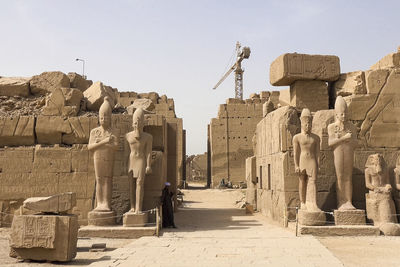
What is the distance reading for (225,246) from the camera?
625cm

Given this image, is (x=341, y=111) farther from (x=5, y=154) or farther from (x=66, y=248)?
(x=5, y=154)

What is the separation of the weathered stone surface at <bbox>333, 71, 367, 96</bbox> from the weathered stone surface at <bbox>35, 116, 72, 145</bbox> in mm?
7148

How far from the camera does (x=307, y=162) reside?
25.6ft

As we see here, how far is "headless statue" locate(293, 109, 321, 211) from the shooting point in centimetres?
775

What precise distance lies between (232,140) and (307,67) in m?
13.8

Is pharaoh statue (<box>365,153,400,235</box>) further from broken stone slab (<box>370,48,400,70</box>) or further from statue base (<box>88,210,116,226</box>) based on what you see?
statue base (<box>88,210,116,226</box>)

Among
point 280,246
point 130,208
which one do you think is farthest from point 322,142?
point 130,208

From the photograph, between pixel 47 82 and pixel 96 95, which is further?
pixel 47 82

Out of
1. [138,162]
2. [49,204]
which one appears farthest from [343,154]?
[49,204]

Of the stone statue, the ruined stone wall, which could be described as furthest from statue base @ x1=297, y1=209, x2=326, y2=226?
the ruined stone wall

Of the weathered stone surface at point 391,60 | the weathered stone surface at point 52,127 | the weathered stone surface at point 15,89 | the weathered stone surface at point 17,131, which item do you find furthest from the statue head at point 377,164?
the weathered stone surface at point 15,89

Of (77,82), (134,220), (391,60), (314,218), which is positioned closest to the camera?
(314,218)

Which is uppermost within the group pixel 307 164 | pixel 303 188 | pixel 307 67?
pixel 307 67

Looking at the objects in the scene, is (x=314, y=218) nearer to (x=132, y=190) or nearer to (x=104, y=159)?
(x=132, y=190)
